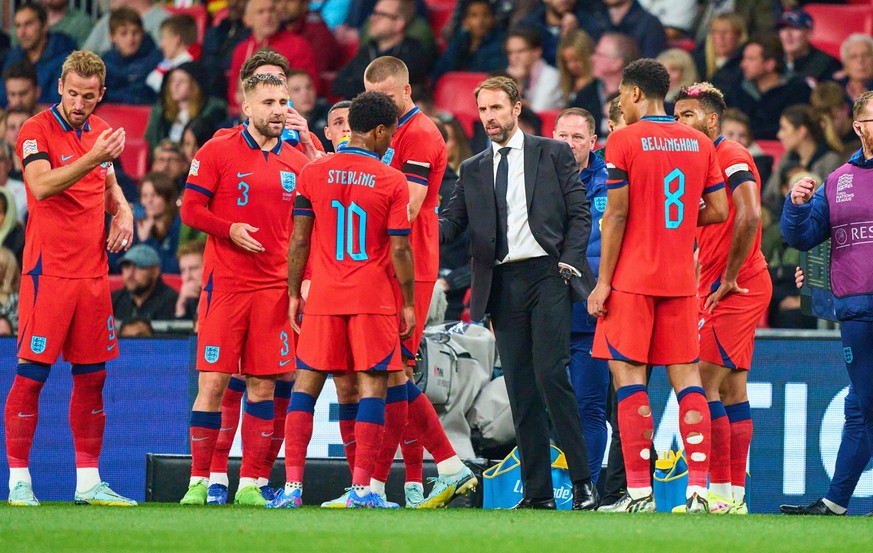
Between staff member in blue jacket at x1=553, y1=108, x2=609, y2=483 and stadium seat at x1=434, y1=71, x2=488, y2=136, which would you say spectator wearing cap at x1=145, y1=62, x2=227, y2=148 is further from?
staff member in blue jacket at x1=553, y1=108, x2=609, y2=483

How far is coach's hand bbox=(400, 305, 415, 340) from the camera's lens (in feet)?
22.3

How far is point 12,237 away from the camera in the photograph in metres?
12.8

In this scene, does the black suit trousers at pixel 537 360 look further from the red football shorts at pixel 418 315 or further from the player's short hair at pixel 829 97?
the player's short hair at pixel 829 97

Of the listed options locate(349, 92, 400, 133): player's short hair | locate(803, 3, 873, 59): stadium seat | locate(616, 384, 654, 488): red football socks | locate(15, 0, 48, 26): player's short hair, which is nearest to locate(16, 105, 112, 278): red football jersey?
locate(349, 92, 400, 133): player's short hair

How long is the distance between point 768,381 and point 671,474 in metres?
1.89

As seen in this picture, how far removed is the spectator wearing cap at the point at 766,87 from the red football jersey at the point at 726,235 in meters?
5.78

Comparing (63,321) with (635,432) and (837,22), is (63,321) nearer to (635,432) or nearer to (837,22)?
(635,432)

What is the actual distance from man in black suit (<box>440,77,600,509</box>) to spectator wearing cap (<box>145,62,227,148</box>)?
23.3 feet

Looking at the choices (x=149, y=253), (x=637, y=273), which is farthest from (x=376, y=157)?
(x=149, y=253)

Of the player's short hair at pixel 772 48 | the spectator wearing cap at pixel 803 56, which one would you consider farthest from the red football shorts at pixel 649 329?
the spectator wearing cap at pixel 803 56

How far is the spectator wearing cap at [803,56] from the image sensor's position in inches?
508

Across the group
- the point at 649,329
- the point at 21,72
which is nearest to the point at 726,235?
the point at 649,329

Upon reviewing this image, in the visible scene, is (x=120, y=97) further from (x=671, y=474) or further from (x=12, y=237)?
(x=671, y=474)

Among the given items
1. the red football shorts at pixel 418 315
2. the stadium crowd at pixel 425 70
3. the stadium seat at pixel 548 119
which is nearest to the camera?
the red football shorts at pixel 418 315
